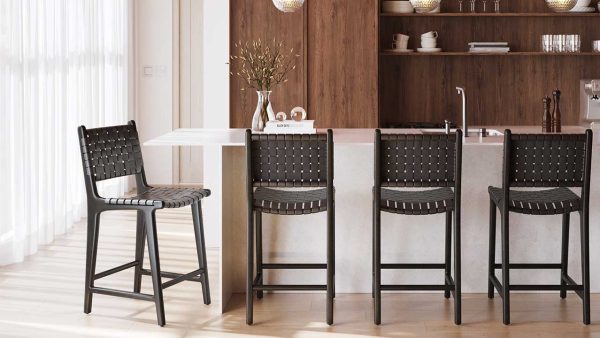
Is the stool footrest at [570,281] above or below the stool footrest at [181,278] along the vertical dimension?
below

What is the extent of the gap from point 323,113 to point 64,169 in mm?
2108

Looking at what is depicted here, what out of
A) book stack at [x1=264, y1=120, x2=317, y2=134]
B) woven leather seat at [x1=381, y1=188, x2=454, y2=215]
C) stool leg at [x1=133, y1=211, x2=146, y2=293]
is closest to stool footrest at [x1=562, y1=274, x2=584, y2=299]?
woven leather seat at [x1=381, y1=188, x2=454, y2=215]

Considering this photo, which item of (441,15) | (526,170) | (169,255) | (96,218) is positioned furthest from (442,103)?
(96,218)

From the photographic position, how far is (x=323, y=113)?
24.1 ft

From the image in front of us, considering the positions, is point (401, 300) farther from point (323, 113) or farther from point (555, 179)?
point (323, 113)

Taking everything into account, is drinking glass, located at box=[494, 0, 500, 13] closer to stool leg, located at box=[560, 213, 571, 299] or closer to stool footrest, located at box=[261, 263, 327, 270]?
stool leg, located at box=[560, 213, 571, 299]

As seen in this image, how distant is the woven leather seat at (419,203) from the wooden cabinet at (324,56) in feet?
9.10

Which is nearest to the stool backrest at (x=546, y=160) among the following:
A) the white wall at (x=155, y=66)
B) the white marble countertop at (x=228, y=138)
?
the white marble countertop at (x=228, y=138)

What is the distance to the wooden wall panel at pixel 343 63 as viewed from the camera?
7223 mm

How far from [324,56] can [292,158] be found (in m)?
3.02

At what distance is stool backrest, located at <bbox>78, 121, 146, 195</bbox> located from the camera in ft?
14.5

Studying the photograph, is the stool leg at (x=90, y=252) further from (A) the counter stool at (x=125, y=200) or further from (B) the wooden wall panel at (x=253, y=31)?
(B) the wooden wall panel at (x=253, y=31)

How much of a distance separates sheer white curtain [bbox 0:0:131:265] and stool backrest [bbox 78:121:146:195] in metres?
1.47

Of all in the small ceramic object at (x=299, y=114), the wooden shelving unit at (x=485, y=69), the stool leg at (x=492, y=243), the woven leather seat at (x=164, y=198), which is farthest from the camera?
the wooden shelving unit at (x=485, y=69)
